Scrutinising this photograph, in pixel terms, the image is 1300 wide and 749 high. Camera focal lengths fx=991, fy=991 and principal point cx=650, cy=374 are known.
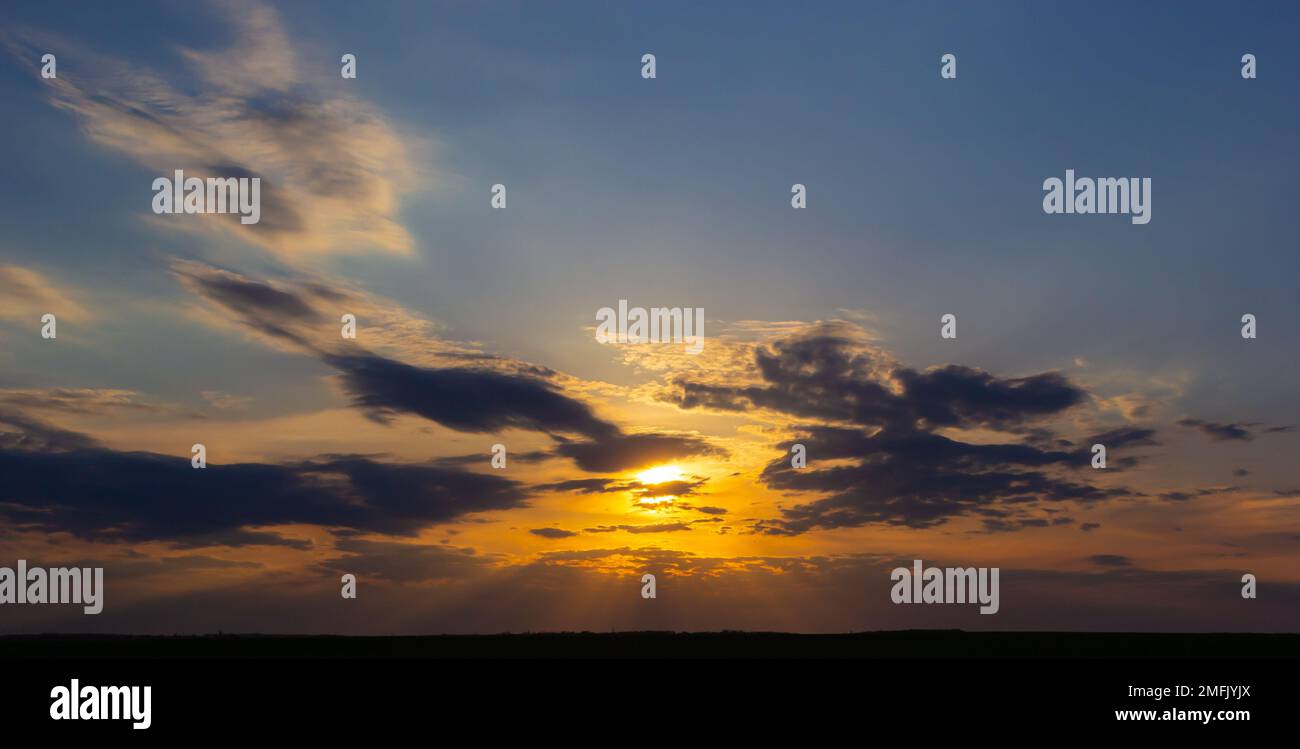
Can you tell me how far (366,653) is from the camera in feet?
328
